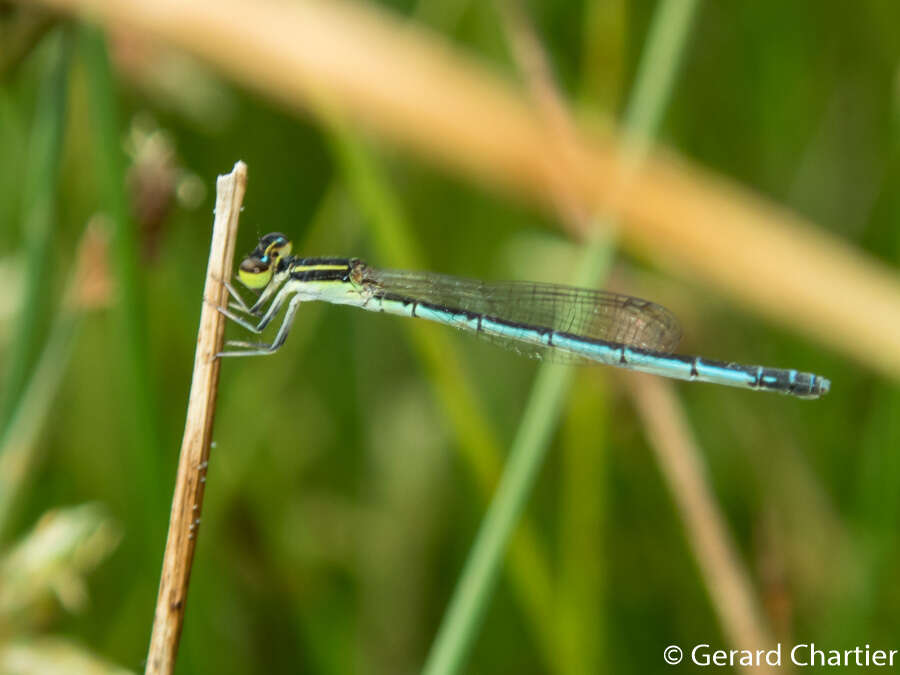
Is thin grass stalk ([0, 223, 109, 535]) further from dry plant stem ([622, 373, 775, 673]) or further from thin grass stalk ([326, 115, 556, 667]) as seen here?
dry plant stem ([622, 373, 775, 673])

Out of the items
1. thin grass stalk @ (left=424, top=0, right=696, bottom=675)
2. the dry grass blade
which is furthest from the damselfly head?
thin grass stalk @ (left=424, top=0, right=696, bottom=675)

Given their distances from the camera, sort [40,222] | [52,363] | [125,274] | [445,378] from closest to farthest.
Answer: [125,274]
[40,222]
[52,363]
[445,378]

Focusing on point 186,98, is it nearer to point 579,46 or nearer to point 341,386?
point 341,386

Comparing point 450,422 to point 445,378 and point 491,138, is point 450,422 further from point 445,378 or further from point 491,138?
point 491,138

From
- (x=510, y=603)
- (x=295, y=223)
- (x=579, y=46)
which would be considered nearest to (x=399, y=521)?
(x=510, y=603)

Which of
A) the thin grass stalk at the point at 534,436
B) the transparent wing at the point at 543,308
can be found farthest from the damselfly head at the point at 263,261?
the thin grass stalk at the point at 534,436

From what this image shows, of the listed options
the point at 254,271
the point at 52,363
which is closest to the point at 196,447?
the point at 52,363

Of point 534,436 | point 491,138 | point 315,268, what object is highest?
point 491,138
